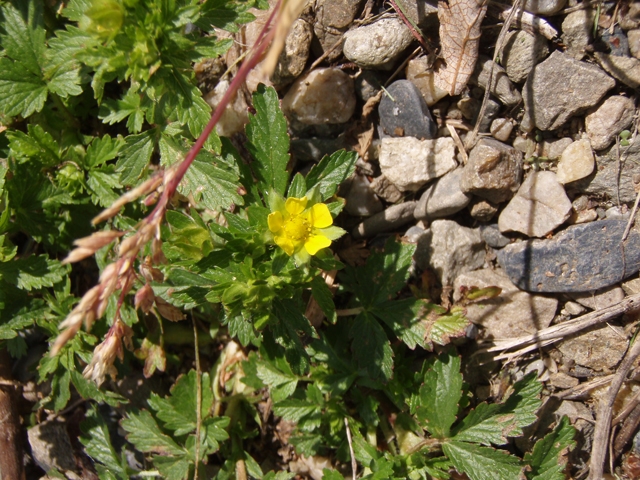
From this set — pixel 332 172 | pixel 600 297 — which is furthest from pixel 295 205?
pixel 600 297

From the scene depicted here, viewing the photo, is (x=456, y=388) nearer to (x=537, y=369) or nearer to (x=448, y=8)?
(x=537, y=369)

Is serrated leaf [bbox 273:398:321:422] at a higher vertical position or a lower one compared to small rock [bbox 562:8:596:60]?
lower

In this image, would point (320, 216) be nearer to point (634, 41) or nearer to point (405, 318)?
point (405, 318)

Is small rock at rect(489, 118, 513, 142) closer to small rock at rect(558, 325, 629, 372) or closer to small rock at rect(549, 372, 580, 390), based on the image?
small rock at rect(558, 325, 629, 372)

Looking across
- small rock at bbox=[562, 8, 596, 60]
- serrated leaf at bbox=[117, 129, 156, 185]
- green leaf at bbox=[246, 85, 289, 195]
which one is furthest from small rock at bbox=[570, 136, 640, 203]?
serrated leaf at bbox=[117, 129, 156, 185]

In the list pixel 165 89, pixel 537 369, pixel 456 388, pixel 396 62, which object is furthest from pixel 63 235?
pixel 537 369

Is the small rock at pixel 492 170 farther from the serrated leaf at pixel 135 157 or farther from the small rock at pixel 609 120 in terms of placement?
the serrated leaf at pixel 135 157
